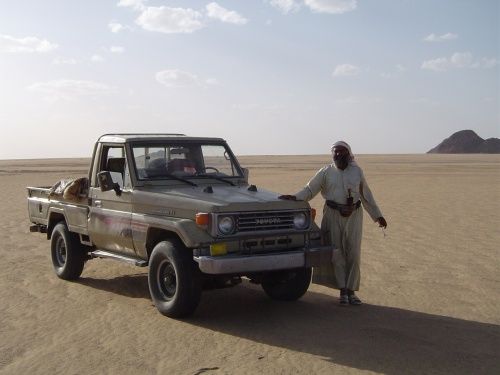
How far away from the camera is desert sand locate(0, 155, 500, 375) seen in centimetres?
560

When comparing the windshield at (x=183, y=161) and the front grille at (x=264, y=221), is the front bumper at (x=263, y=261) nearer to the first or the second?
the front grille at (x=264, y=221)

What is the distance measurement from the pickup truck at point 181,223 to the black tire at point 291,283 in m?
0.01

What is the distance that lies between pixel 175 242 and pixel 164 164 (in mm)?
1291

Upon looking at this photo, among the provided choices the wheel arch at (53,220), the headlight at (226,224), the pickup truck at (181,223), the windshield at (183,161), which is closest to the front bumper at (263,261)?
the pickup truck at (181,223)

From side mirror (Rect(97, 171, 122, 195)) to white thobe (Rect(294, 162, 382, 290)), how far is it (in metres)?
2.10

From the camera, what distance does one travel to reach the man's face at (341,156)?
7477 mm

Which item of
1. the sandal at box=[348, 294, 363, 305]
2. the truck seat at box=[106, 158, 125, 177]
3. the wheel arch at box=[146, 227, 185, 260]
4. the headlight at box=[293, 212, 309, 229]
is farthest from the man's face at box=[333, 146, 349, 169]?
the truck seat at box=[106, 158, 125, 177]

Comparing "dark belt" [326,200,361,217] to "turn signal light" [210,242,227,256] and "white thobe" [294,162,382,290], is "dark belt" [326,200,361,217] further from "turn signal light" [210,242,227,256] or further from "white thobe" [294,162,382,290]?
"turn signal light" [210,242,227,256]

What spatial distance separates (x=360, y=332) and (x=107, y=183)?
11.0 ft

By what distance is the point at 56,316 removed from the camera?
722cm

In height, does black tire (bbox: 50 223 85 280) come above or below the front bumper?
below

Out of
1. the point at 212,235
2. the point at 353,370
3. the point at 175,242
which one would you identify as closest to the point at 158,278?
the point at 175,242

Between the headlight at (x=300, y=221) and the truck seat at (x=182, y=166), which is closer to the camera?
the headlight at (x=300, y=221)

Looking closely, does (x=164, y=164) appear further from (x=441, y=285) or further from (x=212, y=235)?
(x=441, y=285)
